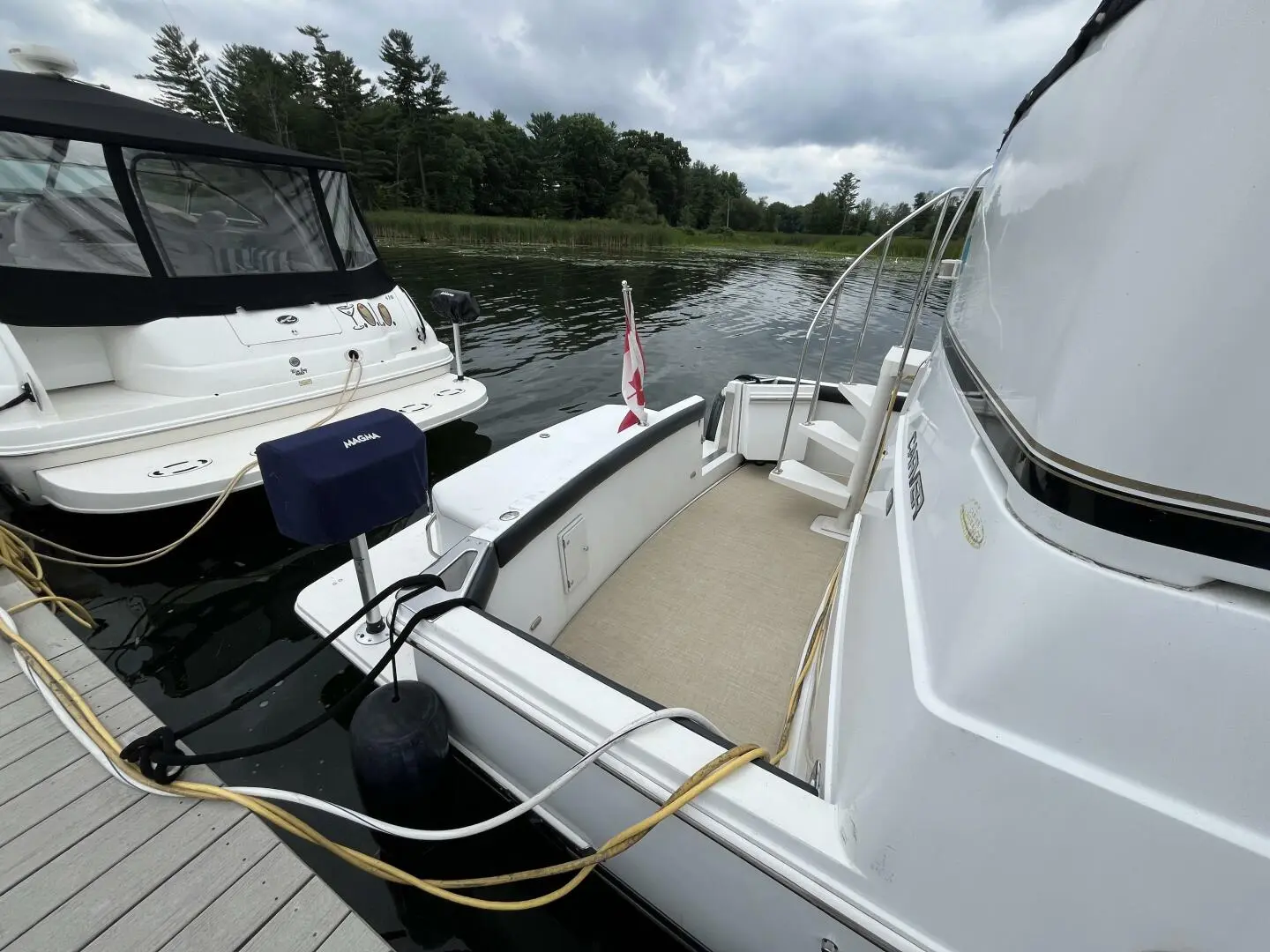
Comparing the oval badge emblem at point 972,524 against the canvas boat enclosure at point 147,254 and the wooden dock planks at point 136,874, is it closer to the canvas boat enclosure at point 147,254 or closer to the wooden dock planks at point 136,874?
the wooden dock planks at point 136,874

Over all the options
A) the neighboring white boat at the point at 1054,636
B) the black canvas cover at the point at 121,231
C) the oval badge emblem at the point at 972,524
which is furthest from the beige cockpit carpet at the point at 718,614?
the black canvas cover at the point at 121,231

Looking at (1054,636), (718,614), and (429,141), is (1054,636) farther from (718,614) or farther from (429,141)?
(429,141)

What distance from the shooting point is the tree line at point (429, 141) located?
105 feet

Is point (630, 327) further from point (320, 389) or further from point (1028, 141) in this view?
point (320, 389)

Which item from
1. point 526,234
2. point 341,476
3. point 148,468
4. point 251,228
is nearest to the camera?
point 341,476

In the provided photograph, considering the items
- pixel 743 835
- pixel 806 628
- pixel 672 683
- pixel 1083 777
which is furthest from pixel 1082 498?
pixel 806 628

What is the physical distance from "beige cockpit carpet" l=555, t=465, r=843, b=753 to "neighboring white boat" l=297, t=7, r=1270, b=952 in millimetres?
537

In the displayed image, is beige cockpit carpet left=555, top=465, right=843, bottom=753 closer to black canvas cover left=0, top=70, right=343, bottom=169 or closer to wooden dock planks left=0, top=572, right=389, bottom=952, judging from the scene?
wooden dock planks left=0, top=572, right=389, bottom=952

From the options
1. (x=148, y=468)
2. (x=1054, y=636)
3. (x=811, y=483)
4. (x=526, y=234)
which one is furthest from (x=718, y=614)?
(x=526, y=234)

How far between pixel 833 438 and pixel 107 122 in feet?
17.9

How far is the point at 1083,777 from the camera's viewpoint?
2.19ft

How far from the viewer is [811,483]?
123 inches

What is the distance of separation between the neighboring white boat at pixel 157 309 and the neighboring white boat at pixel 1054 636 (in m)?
3.15

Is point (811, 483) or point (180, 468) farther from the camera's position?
point (180, 468)
